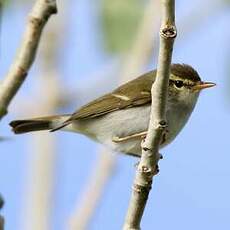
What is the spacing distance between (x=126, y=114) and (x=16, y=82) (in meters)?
1.43

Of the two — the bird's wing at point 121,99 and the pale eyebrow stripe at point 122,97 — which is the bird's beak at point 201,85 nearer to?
the bird's wing at point 121,99

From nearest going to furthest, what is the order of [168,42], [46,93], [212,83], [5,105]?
[168,42]
[5,105]
[212,83]
[46,93]

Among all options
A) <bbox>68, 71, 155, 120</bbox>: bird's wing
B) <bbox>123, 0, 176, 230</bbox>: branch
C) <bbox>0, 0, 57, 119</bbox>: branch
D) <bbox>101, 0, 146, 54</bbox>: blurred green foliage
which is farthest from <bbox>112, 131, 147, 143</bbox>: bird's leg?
<bbox>123, 0, 176, 230</bbox>: branch

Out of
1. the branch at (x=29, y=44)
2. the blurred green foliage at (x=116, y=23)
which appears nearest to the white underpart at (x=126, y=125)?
the blurred green foliage at (x=116, y=23)

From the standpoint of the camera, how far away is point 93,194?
3.74 metres

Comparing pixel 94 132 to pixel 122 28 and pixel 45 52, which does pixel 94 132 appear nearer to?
pixel 122 28

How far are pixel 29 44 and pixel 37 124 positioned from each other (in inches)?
66.1

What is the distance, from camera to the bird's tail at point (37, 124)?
4314 millimetres

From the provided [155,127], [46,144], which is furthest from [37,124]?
[155,127]

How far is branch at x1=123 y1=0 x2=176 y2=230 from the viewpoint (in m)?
2.02

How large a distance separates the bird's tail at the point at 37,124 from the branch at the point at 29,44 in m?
1.41

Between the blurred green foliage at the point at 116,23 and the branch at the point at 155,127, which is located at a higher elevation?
the blurred green foliage at the point at 116,23

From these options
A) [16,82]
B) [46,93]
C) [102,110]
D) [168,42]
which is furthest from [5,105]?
[46,93]

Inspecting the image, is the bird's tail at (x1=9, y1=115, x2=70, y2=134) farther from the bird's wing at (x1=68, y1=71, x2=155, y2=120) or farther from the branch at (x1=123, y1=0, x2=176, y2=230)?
the branch at (x1=123, y1=0, x2=176, y2=230)
